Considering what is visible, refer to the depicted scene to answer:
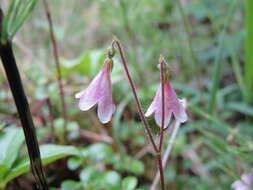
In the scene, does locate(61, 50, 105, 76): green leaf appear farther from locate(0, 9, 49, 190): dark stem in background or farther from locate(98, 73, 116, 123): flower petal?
locate(0, 9, 49, 190): dark stem in background

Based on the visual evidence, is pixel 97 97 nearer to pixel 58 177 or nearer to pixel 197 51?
pixel 58 177

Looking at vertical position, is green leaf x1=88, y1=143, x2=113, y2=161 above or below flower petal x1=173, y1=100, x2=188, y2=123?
below

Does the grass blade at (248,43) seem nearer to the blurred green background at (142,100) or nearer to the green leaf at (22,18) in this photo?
the blurred green background at (142,100)

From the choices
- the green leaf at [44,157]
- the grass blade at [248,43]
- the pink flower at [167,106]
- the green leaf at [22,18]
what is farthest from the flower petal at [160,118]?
the grass blade at [248,43]

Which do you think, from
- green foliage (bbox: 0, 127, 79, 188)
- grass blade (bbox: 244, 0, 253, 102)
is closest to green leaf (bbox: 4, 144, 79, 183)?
green foliage (bbox: 0, 127, 79, 188)

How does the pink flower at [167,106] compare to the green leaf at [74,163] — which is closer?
the pink flower at [167,106]

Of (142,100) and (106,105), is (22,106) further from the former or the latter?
(142,100)
